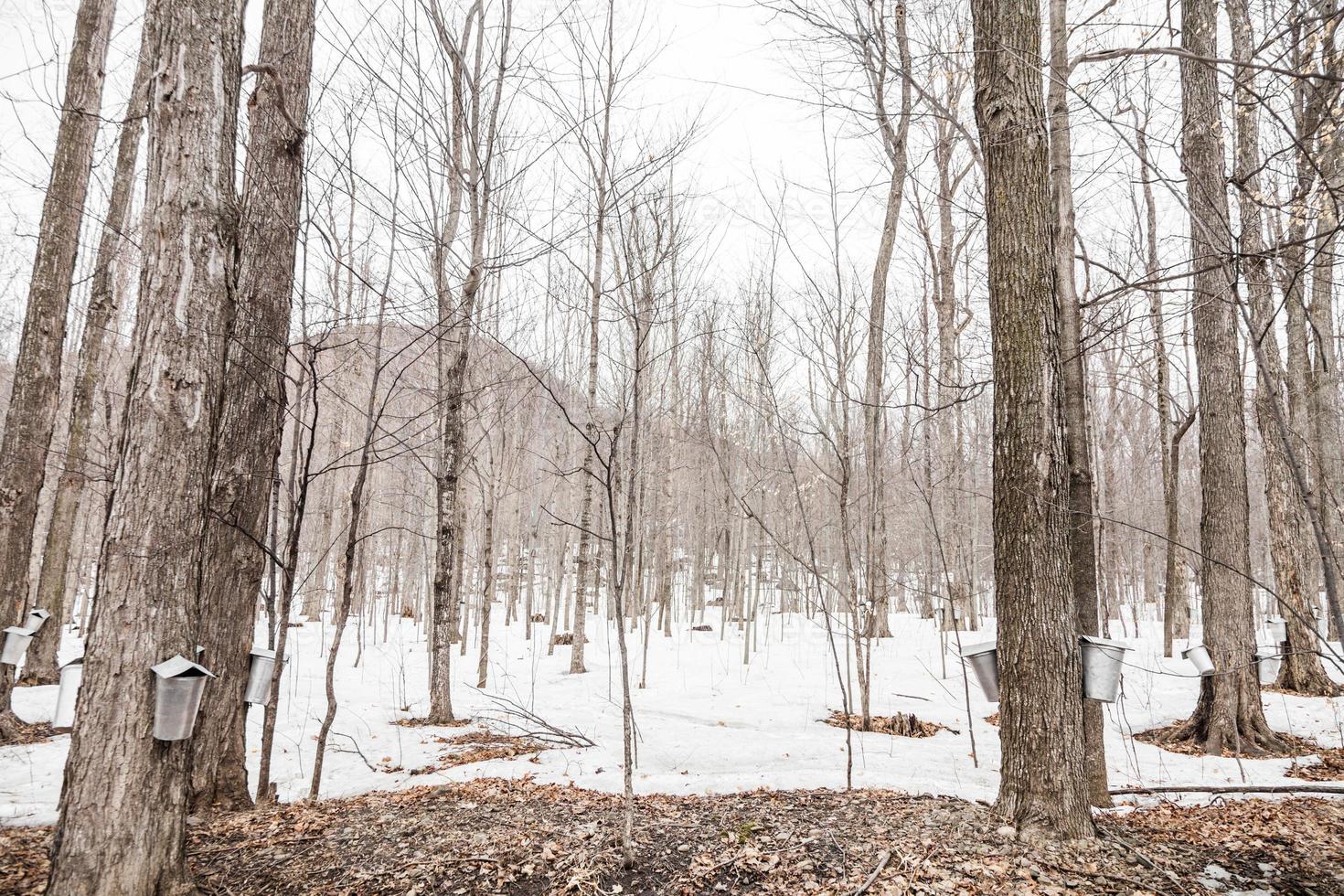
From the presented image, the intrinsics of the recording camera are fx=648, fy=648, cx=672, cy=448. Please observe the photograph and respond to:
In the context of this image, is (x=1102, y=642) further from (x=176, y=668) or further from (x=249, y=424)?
(x=249, y=424)

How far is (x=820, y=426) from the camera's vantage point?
505 cm

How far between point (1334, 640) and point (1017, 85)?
12.4 meters

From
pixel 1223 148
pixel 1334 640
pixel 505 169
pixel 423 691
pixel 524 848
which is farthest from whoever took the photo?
pixel 1334 640

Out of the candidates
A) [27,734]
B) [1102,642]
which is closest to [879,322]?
[1102,642]

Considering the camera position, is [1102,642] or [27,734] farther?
→ [27,734]

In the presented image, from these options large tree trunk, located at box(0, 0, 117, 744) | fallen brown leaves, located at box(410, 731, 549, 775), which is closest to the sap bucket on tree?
large tree trunk, located at box(0, 0, 117, 744)

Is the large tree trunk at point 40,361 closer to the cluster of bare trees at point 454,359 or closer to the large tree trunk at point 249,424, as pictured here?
the cluster of bare trees at point 454,359

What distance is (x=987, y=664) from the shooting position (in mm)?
2889

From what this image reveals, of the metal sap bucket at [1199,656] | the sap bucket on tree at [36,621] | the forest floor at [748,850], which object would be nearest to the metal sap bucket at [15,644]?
the sap bucket on tree at [36,621]

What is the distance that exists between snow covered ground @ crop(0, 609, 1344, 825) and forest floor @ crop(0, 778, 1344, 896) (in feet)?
2.16

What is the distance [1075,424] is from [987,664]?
1.19m

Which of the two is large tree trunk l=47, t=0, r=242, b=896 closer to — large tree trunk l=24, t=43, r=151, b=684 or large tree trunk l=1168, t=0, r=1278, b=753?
large tree trunk l=24, t=43, r=151, b=684

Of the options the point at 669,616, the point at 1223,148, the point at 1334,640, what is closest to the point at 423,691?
the point at 669,616

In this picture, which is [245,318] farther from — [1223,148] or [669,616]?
[669,616]
